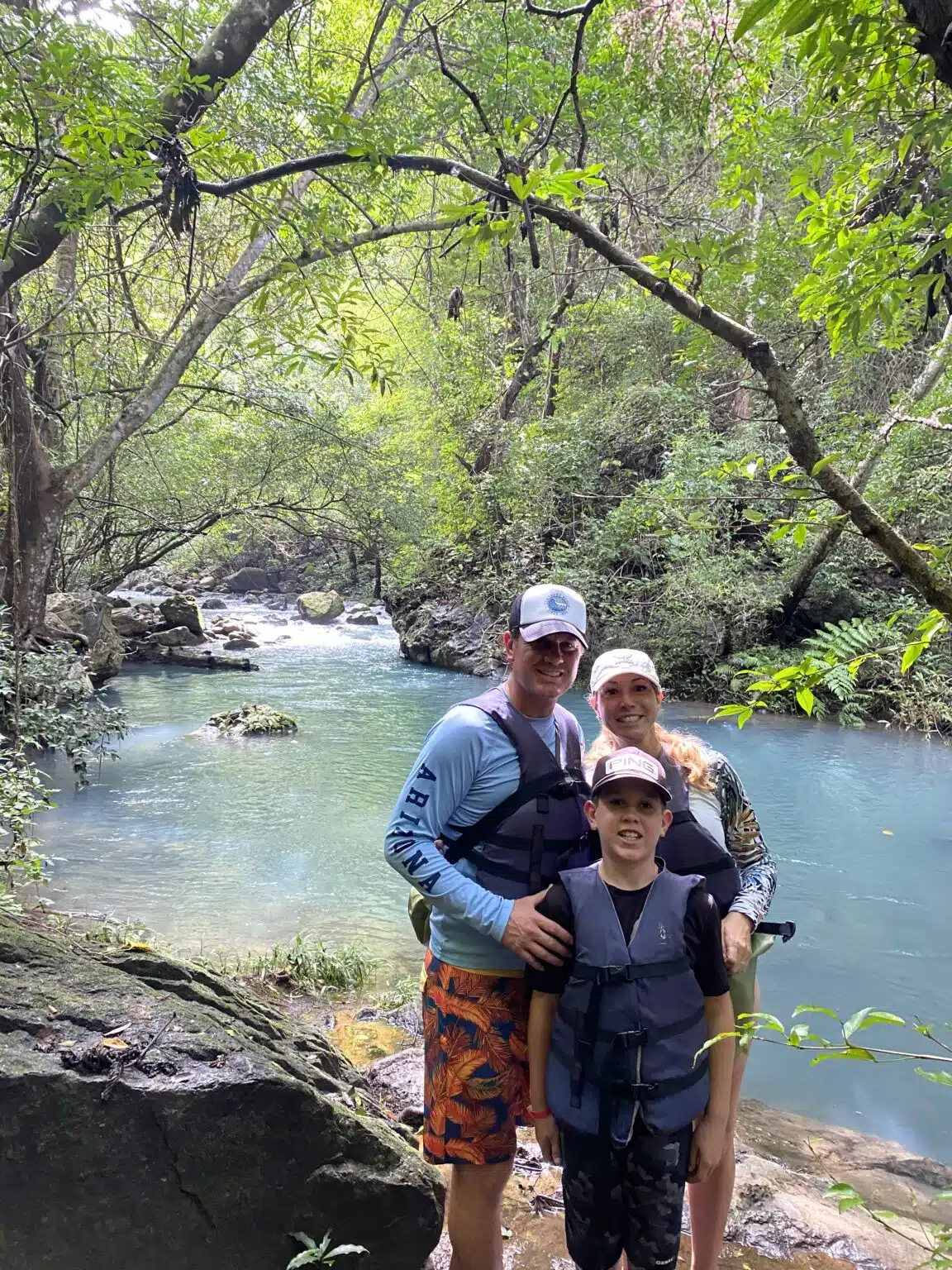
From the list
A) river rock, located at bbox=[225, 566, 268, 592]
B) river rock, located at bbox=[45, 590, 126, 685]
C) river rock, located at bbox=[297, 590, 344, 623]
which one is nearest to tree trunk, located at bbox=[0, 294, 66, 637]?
river rock, located at bbox=[45, 590, 126, 685]

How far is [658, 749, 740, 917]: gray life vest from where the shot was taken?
217 cm

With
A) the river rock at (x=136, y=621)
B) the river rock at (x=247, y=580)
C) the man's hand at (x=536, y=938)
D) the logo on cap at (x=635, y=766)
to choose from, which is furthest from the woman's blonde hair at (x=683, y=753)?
the river rock at (x=247, y=580)

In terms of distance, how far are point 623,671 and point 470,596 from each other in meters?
17.5

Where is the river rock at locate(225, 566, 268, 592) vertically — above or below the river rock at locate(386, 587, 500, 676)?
above

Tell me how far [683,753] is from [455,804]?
0.69 m

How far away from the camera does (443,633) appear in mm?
20125

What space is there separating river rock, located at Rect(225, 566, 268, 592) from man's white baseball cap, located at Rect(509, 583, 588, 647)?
33.2 m

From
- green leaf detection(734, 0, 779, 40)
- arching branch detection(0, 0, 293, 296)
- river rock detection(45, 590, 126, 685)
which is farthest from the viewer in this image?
river rock detection(45, 590, 126, 685)

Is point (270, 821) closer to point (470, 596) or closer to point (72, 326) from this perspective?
point (72, 326)

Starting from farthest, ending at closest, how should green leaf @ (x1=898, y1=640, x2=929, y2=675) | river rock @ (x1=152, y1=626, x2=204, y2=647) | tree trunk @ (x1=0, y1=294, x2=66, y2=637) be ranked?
river rock @ (x1=152, y1=626, x2=204, y2=647)
tree trunk @ (x1=0, y1=294, x2=66, y2=637)
green leaf @ (x1=898, y1=640, x2=929, y2=675)

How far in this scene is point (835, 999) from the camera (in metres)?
5.38

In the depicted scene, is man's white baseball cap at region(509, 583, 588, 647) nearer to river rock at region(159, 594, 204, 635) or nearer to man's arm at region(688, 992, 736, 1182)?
man's arm at region(688, 992, 736, 1182)

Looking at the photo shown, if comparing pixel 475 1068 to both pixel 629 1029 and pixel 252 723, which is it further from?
pixel 252 723

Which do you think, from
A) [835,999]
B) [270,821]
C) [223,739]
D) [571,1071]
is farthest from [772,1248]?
[223,739]
